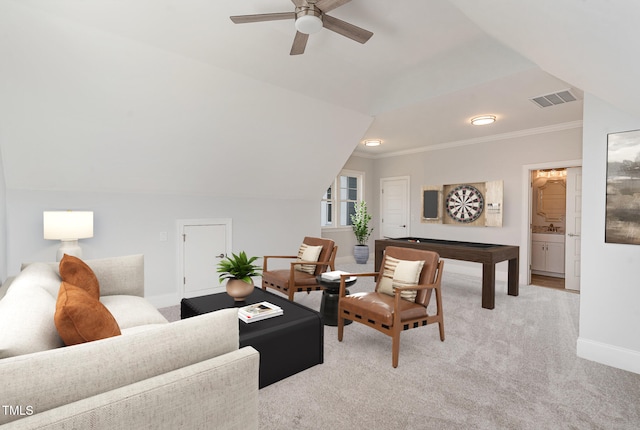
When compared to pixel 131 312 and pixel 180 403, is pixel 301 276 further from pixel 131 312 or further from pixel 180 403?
pixel 180 403

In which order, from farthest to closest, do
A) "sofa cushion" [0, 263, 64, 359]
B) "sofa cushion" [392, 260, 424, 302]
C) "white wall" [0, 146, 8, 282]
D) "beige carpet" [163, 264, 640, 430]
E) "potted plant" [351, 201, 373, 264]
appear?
"potted plant" [351, 201, 373, 264] < "white wall" [0, 146, 8, 282] < "sofa cushion" [392, 260, 424, 302] < "beige carpet" [163, 264, 640, 430] < "sofa cushion" [0, 263, 64, 359]

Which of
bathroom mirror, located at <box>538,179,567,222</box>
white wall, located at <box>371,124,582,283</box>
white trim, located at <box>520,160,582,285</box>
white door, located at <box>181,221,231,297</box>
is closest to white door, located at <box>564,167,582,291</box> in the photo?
white wall, located at <box>371,124,582,283</box>

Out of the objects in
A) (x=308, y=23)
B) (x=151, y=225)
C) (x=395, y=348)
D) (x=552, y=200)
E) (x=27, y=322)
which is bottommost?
(x=395, y=348)

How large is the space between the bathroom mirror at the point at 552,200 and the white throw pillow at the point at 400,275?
5477mm

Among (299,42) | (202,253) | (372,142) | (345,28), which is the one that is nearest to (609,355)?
(345,28)

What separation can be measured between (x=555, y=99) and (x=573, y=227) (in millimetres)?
2424

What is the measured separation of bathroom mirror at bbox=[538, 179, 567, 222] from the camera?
21.7ft

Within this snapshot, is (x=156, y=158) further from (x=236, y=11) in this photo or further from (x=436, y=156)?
(x=436, y=156)

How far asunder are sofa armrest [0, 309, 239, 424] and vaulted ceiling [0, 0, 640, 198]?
199 cm

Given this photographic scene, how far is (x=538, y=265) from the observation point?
21.5 ft

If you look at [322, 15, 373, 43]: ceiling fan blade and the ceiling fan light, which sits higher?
[322, 15, 373, 43]: ceiling fan blade

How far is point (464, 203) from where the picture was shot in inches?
248

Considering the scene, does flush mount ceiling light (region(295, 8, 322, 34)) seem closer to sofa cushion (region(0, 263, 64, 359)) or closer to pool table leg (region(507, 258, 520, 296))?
sofa cushion (region(0, 263, 64, 359))

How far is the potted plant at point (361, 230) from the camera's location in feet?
24.0
